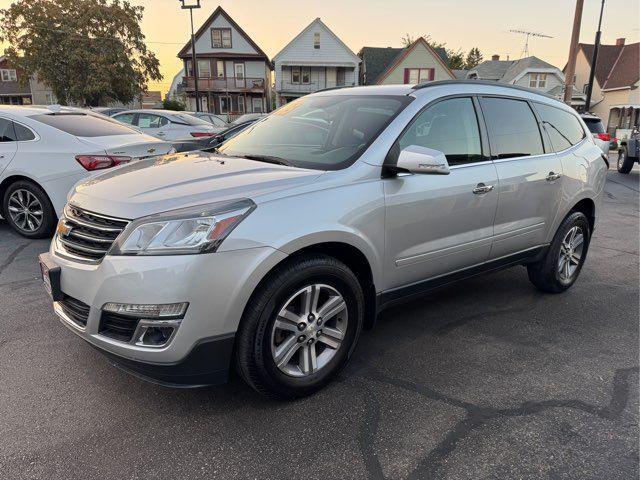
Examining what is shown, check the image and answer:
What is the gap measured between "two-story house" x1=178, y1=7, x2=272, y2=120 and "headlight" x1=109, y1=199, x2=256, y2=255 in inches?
1620

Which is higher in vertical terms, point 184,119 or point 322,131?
point 322,131

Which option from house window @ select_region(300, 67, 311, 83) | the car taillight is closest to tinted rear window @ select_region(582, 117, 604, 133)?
the car taillight

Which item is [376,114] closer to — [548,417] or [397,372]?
[397,372]

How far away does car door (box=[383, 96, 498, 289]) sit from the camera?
2.94m

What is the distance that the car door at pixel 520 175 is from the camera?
11.7 ft

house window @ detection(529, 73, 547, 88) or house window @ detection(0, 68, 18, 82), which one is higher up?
house window @ detection(0, 68, 18, 82)

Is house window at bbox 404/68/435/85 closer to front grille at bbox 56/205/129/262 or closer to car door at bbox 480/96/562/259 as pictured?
car door at bbox 480/96/562/259

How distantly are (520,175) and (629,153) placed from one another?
13230 millimetres

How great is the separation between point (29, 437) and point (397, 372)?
6.86ft

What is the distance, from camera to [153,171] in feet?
9.53

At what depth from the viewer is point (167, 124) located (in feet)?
38.7

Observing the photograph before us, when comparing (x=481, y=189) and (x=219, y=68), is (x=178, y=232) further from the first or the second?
(x=219, y=68)

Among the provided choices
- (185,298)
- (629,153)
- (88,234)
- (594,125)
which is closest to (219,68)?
(594,125)

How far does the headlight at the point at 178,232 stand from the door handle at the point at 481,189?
1.84 meters
